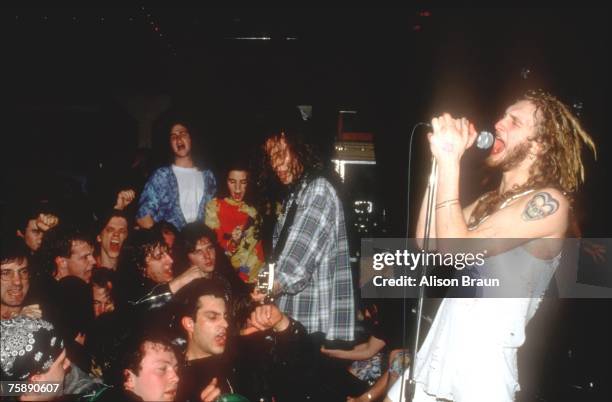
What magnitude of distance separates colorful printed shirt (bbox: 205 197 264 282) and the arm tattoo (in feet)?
7.73

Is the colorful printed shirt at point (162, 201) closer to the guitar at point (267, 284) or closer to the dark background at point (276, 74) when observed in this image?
the dark background at point (276, 74)

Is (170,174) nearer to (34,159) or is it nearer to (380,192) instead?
(34,159)

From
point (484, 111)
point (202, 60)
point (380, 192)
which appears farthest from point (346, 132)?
point (484, 111)

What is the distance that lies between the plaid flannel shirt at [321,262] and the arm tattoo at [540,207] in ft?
3.52

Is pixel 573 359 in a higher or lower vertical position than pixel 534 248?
lower

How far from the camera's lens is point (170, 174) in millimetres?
4375

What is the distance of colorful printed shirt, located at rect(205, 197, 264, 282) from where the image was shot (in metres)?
4.01

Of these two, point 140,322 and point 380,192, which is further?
point 380,192

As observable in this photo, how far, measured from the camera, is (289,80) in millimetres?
5637

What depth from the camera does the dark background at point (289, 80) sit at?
136 inches

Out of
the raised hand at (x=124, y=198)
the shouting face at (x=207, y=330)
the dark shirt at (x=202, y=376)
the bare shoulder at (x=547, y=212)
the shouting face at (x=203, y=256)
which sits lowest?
the dark shirt at (x=202, y=376)

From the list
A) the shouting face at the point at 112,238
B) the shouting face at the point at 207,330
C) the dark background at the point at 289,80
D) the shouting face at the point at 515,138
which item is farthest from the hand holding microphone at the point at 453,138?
the shouting face at the point at 112,238

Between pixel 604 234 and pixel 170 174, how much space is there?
11.6 ft

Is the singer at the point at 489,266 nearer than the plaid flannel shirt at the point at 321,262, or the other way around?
the singer at the point at 489,266
